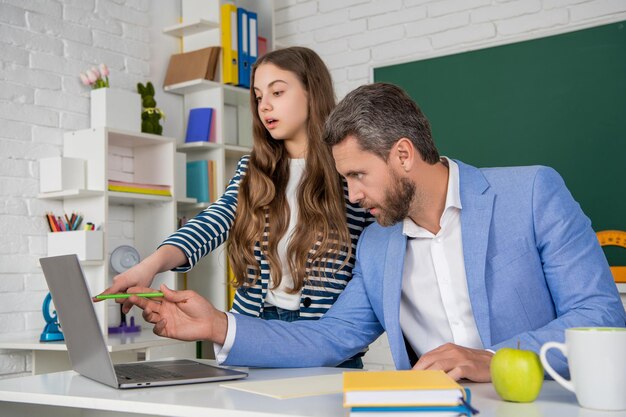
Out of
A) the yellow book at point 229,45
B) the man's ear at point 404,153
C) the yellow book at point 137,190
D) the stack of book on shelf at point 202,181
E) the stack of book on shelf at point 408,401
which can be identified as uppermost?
the yellow book at point 229,45

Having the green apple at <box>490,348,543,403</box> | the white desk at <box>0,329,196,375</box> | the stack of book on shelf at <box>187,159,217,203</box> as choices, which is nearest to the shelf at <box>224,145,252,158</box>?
the stack of book on shelf at <box>187,159,217,203</box>

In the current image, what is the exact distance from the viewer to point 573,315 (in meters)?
1.36

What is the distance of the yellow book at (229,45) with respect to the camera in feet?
12.7

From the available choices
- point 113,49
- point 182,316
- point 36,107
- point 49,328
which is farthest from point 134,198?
point 182,316

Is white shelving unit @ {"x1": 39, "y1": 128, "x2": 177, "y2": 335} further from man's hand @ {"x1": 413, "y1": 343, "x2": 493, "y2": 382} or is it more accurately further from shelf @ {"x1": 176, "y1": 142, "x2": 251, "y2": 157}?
man's hand @ {"x1": 413, "y1": 343, "x2": 493, "y2": 382}

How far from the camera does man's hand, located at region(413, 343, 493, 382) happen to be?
1.21 metres

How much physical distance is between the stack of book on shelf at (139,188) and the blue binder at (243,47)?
2.42 feet

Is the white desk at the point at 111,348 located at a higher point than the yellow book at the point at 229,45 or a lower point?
lower

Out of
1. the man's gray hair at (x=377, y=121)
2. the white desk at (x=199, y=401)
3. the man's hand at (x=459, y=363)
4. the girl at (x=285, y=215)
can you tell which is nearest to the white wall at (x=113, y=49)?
the girl at (x=285, y=215)

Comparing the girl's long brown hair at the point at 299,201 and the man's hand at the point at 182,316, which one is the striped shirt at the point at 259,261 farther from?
the man's hand at the point at 182,316

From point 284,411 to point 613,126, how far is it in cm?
269

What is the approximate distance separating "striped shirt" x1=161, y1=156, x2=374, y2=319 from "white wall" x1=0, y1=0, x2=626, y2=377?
1648 millimetres

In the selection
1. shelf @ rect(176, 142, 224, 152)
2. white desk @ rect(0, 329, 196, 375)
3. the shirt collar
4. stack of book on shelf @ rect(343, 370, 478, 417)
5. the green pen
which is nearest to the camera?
stack of book on shelf @ rect(343, 370, 478, 417)

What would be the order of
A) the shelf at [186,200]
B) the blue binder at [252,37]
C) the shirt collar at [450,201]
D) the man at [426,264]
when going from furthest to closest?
the blue binder at [252,37] → the shelf at [186,200] → the shirt collar at [450,201] → the man at [426,264]
